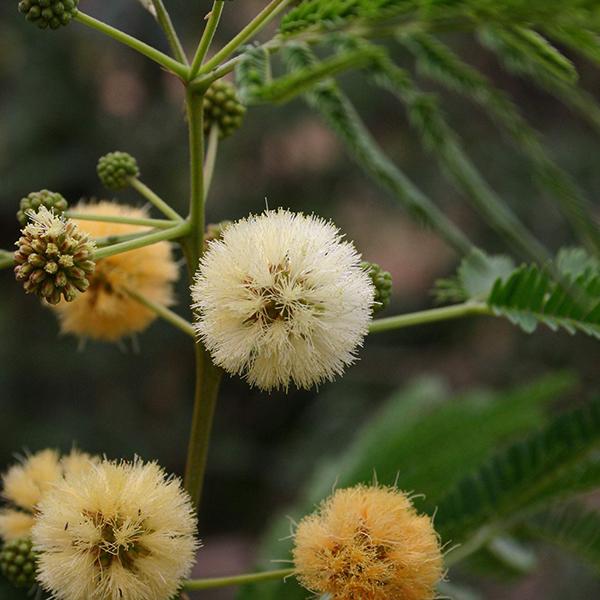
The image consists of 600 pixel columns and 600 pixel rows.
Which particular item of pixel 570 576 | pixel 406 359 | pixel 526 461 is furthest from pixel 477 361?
pixel 526 461

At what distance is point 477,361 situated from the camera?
6.12 meters

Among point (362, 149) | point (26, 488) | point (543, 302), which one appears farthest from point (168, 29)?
point (26, 488)

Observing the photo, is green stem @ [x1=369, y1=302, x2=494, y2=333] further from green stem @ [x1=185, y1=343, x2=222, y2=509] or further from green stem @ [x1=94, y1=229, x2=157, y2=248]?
green stem @ [x1=94, y1=229, x2=157, y2=248]

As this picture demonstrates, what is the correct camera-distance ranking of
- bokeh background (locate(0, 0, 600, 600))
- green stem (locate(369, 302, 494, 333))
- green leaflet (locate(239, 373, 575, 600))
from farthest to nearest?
bokeh background (locate(0, 0, 600, 600)) → green leaflet (locate(239, 373, 575, 600)) → green stem (locate(369, 302, 494, 333))

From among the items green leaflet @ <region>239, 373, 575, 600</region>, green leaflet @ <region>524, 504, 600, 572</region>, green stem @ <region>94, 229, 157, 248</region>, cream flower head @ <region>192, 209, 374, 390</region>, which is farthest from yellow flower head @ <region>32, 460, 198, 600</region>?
green leaflet @ <region>524, 504, 600, 572</region>

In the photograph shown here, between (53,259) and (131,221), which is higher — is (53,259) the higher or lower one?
the lower one

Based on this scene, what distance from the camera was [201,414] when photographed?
153 centimetres

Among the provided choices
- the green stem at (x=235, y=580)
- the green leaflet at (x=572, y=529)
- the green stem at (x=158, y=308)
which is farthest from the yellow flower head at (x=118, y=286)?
the green leaflet at (x=572, y=529)

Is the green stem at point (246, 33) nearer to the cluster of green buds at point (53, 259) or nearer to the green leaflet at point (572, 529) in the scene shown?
the cluster of green buds at point (53, 259)

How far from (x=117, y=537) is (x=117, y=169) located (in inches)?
29.7

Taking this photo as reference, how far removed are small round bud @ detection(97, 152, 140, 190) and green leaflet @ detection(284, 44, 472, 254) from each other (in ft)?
1.29

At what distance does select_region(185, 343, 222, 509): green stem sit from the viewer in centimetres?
148

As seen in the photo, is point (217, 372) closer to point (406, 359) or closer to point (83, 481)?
point (83, 481)

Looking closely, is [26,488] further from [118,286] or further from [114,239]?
[114,239]
